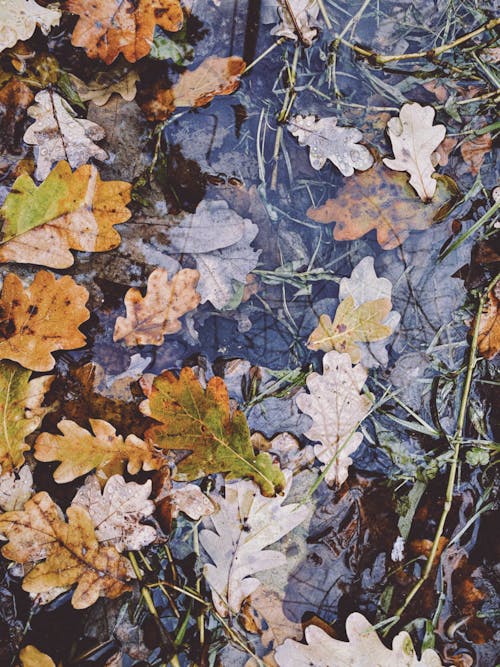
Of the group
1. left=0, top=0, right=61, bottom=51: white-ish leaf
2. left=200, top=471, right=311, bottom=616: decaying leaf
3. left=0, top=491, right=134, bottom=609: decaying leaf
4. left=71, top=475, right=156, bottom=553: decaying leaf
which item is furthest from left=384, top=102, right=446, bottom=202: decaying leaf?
left=0, top=491, right=134, bottom=609: decaying leaf

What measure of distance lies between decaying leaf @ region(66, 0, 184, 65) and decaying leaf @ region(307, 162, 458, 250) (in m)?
1.01

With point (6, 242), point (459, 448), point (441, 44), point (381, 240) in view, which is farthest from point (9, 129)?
point (459, 448)

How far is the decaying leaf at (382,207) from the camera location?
2.21 m

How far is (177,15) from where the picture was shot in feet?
7.20

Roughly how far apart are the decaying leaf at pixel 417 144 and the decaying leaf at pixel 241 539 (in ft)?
4.38

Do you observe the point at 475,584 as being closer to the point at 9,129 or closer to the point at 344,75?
the point at 344,75

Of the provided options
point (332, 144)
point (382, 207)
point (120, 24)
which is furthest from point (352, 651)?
point (120, 24)

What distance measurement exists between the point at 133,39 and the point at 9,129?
24.8 inches

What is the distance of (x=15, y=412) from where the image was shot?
208 centimetres

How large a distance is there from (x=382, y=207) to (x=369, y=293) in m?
0.37

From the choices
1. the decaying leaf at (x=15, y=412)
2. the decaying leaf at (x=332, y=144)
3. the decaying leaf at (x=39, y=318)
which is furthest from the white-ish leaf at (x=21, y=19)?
the decaying leaf at (x=15, y=412)

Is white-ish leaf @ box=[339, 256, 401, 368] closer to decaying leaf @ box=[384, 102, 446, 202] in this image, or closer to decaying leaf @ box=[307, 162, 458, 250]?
decaying leaf @ box=[307, 162, 458, 250]

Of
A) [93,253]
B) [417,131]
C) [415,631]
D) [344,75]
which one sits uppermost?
[344,75]

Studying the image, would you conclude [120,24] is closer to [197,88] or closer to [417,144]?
[197,88]
